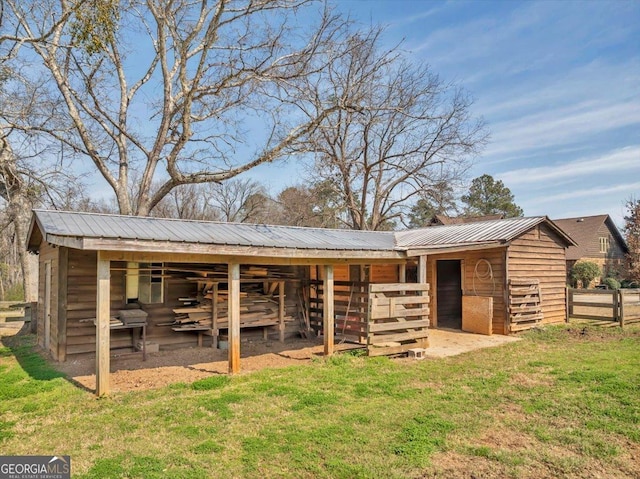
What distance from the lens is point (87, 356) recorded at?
8.49 meters

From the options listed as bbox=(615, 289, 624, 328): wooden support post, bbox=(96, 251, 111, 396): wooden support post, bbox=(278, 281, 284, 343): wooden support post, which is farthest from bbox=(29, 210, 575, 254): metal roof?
bbox=(615, 289, 624, 328): wooden support post

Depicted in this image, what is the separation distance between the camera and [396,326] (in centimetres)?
872

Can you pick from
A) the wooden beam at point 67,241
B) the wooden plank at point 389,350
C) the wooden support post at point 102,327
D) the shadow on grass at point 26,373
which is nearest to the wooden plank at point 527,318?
the wooden plank at point 389,350

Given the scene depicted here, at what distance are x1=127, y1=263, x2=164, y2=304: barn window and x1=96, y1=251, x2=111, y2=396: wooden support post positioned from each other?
9.24 ft

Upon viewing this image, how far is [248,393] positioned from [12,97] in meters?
13.6

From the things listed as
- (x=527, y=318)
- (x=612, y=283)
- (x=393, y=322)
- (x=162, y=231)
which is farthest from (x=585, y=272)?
(x=162, y=231)

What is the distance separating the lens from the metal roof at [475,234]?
38.0 ft

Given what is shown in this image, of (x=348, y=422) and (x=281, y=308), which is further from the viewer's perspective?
(x=281, y=308)

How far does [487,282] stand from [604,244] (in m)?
28.0

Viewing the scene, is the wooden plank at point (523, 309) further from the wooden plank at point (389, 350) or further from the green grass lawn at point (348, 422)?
the wooden plank at point (389, 350)

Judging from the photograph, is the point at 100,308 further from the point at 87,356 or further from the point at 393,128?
the point at 393,128

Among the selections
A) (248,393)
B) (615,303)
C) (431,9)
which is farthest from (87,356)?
(615,303)

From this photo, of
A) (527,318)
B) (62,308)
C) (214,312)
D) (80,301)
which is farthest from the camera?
(527,318)

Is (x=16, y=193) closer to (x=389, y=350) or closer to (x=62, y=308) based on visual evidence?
(x=62, y=308)
